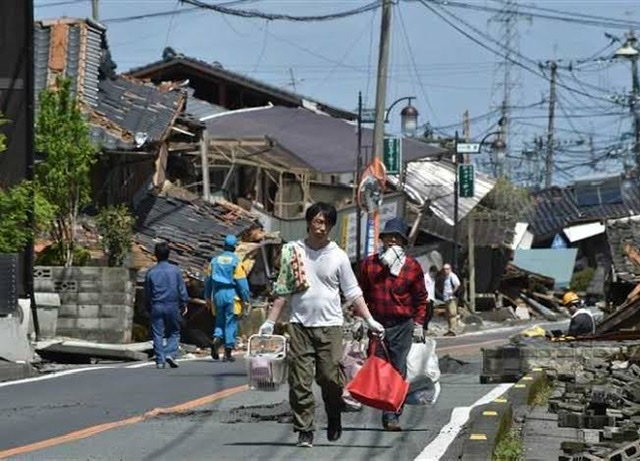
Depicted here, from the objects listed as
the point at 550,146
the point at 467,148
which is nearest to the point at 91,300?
the point at 467,148

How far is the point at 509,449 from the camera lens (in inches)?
421

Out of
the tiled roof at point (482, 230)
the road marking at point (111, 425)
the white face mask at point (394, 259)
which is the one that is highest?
the tiled roof at point (482, 230)

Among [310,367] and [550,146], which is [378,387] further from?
[550,146]

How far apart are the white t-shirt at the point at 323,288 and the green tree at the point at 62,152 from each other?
45.4 feet

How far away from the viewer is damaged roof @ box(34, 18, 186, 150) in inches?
1164

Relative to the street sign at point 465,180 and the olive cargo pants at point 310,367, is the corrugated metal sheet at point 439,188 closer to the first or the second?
the street sign at point 465,180

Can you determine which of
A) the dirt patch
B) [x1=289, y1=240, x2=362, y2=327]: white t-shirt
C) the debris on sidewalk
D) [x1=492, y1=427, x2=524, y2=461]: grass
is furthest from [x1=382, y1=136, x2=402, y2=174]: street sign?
[x1=289, y1=240, x2=362, y2=327]: white t-shirt

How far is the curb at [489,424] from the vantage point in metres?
9.63

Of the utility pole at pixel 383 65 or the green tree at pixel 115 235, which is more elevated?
the utility pole at pixel 383 65

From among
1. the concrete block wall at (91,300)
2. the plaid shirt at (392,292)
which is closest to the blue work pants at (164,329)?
the concrete block wall at (91,300)

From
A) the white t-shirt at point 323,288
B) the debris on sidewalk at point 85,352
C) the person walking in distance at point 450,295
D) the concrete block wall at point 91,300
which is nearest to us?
the white t-shirt at point 323,288

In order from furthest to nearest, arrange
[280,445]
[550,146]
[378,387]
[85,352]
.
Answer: [550,146] < [85,352] < [378,387] < [280,445]

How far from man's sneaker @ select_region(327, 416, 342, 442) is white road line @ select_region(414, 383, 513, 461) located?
751mm

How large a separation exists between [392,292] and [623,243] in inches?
573
